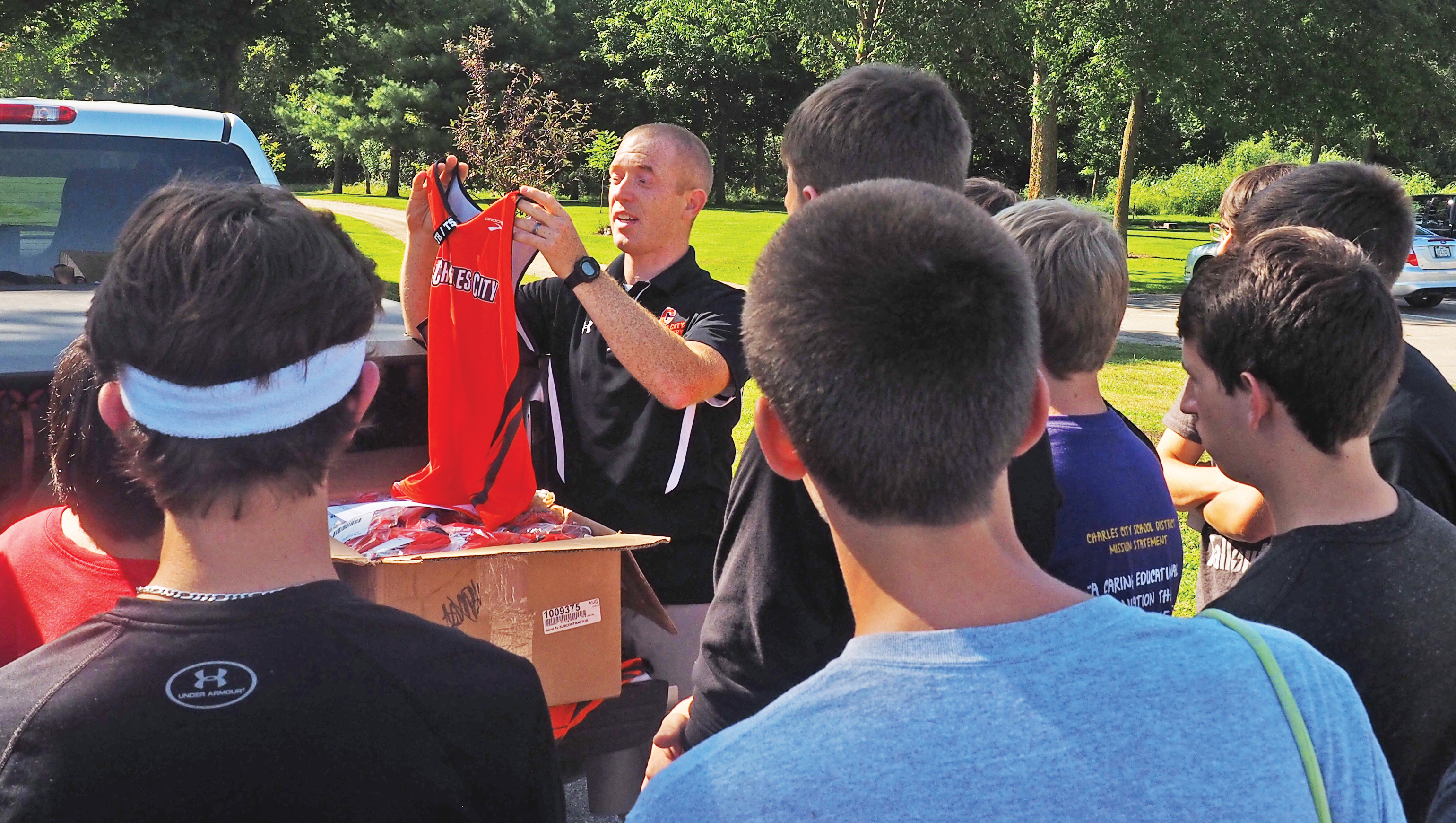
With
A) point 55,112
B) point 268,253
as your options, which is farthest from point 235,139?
point 268,253

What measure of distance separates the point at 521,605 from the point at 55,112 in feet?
10.6

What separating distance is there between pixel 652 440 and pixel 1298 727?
2294mm

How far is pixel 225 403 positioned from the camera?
137 centimetres

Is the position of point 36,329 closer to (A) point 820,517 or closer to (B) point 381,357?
(B) point 381,357

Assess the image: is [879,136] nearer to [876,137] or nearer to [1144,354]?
[876,137]

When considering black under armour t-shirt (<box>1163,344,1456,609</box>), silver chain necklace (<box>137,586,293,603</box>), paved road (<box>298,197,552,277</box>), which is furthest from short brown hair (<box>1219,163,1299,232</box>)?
paved road (<box>298,197,552,277</box>)

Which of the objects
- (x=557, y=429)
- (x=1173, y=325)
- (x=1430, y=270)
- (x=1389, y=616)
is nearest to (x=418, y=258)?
(x=557, y=429)

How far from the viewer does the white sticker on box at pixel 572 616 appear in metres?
2.50

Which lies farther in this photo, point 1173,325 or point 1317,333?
point 1173,325

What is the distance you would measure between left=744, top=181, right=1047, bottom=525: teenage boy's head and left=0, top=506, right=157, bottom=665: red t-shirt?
1262 mm

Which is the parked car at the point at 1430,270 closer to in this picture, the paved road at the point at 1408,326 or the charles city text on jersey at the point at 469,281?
the paved road at the point at 1408,326

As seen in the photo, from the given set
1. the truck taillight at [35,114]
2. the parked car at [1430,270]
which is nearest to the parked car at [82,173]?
the truck taillight at [35,114]

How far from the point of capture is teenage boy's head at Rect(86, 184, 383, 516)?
4.46 feet

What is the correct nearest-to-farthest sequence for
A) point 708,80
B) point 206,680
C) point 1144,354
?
point 206,680
point 1144,354
point 708,80
